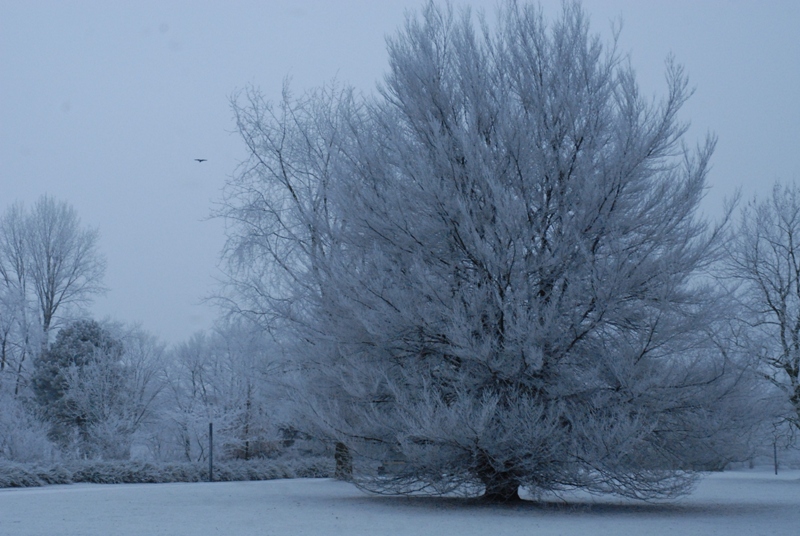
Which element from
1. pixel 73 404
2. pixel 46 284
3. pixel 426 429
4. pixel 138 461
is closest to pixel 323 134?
pixel 138 461

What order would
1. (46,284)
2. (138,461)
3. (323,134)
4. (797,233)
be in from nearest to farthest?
(138,461) < (323,134) < (797,233) < (46,284)

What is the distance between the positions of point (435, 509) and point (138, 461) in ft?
26.8

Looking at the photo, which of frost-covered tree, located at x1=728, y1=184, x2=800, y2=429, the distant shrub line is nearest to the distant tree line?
the distant shrub line

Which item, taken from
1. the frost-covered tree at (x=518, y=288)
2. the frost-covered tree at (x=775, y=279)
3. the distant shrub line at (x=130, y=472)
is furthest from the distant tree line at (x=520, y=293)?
the frost-covered tree at (x=775, y=279)

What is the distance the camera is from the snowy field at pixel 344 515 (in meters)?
7.81

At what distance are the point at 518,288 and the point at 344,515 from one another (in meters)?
3.52

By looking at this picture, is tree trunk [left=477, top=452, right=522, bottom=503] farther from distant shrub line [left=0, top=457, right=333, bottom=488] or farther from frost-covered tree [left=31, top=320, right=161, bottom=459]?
frost-covered tree [left=31, top=320, right=161, bottom=459]

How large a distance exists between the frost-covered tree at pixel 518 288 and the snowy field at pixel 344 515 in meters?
0.61

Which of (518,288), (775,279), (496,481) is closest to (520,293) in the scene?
(518,288)

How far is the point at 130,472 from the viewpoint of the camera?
51.6 ft

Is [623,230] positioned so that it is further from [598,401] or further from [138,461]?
[138,461]

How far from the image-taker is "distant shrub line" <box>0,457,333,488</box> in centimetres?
1389

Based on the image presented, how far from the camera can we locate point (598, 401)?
32.3 feet

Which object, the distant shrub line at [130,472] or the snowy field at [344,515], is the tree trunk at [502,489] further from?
the distant shrub line at [130,472]
